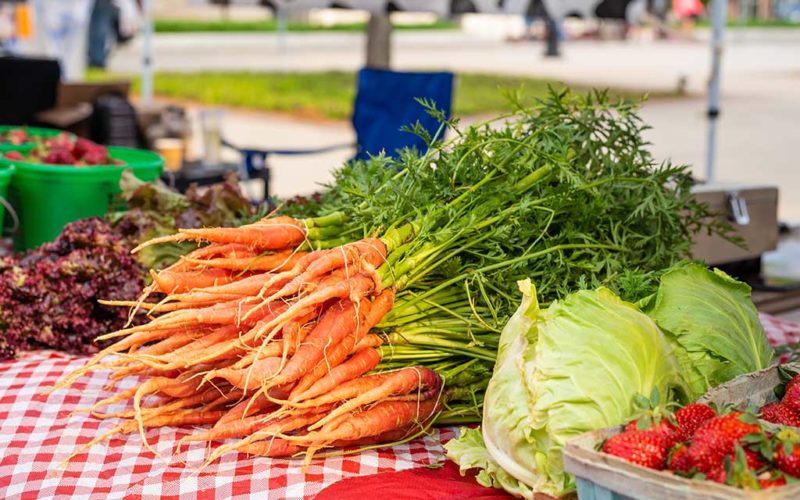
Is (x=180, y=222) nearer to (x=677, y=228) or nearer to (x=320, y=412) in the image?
(x=320, y=412)

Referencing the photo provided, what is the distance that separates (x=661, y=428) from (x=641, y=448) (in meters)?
0.08

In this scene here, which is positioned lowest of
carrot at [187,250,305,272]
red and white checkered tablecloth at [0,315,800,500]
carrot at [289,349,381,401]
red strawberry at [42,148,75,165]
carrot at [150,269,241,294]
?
red and white checkered tablecloth at [0,315,800,500]

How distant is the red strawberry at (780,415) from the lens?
2.14m

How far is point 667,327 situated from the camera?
2.51m

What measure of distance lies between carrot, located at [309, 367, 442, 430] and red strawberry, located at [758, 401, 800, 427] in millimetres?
811

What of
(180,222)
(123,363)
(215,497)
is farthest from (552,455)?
(180,222)

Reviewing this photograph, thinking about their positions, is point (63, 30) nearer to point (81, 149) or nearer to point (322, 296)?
point (81, 149)

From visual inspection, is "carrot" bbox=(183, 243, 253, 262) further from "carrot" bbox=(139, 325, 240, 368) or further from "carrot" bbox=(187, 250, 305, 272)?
"carrot" bbox=(139, 325, 240, 368)

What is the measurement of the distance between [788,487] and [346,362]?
116 cm

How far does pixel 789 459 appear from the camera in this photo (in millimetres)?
1790

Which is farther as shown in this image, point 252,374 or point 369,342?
point 369,342

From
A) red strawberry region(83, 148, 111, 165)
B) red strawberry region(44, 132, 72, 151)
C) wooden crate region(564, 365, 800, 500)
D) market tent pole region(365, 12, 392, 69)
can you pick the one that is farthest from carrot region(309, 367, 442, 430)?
market tent pole region(365, 12, 392, 69)

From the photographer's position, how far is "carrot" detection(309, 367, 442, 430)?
2486 millimetres

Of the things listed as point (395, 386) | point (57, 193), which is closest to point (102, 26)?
point (57, 193)
